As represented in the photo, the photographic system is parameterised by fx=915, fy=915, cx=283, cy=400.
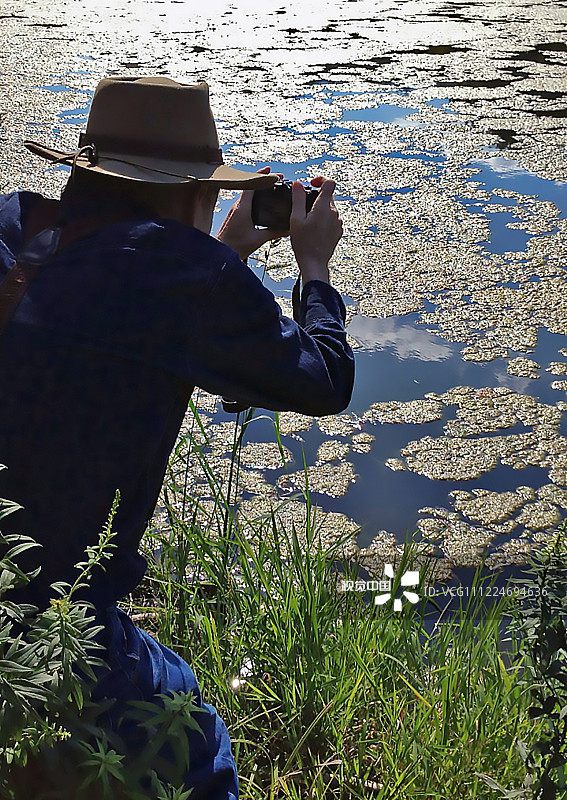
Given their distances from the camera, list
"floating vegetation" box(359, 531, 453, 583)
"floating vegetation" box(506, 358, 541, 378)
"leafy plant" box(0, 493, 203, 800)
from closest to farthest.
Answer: "leafy plant" box(0, 493, 203, 800) < "floating vegetation" box(359, 531, 453, 583) < "floating vegetation" box(506, 358, 541, 378)

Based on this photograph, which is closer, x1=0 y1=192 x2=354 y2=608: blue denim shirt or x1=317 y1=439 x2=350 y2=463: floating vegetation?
x1=0 y1=192 x2=354 y2=608: blue denim shirt

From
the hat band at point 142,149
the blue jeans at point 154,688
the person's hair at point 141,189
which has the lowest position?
the blue jeans at point 154,688

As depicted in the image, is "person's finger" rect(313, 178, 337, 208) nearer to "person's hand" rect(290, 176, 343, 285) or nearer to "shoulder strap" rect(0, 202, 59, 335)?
"person's hand" rect(290, 176, 343, 285)

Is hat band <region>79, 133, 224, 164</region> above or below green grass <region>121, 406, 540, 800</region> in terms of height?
above

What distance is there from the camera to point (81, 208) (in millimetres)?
936

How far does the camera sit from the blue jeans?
0.89 meters

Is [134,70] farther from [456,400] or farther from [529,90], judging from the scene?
[456,400]

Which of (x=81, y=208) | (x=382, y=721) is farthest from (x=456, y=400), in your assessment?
(x=81, y=208)

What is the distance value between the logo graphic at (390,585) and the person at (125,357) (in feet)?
1.89

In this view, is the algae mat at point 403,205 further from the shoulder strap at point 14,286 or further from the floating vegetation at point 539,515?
the shoulder strap at point 14,286

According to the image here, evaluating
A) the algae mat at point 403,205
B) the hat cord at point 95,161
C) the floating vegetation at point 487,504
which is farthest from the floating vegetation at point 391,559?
the hat cord at point 95,161

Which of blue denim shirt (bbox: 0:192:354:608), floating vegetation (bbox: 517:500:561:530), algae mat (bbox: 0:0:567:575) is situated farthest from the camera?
algae mat (bbox: 0:0:567:575)

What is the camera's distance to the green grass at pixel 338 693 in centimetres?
117

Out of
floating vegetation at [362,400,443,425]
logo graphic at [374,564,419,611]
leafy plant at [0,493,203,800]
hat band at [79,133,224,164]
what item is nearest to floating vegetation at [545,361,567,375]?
floating vegetation at [362,400,443,425]
